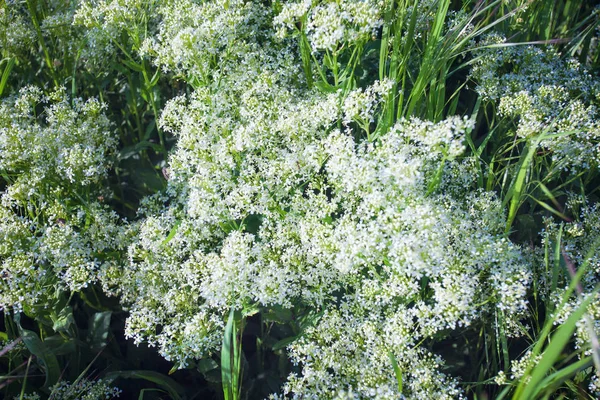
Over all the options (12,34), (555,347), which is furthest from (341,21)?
(12,34)

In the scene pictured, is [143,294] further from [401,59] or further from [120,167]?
[401,59]

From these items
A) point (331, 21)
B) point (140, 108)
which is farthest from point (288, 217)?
point (140, 108)

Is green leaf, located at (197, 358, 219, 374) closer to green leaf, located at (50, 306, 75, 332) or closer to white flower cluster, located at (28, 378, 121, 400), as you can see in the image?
white flower cluster, located at (28, 378, 121, 400)

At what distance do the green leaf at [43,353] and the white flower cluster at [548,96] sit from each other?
2.66m

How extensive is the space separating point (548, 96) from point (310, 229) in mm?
1649

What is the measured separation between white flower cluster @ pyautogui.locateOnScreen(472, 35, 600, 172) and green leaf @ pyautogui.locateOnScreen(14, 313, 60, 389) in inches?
105

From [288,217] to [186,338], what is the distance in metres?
0.74

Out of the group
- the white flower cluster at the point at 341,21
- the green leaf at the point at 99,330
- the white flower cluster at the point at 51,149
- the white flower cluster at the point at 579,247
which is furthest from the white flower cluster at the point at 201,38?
the white flower cluster at the point at 579,247

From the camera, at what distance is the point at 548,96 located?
9.41ft

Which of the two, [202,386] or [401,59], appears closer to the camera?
[401,59]

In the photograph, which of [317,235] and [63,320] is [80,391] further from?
[317,235]

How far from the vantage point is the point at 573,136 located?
8.84 feet

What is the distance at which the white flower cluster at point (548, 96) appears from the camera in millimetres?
2555

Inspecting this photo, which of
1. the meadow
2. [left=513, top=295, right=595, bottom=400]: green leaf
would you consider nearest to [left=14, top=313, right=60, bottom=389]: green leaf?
the meadow
